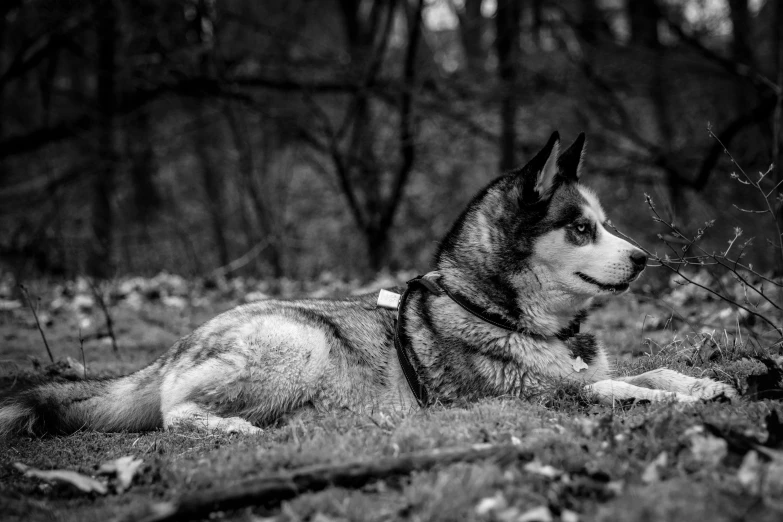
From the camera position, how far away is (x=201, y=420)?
13.9 ft

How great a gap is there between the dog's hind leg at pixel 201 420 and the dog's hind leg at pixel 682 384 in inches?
99.0

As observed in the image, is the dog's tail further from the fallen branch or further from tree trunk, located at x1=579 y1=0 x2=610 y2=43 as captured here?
tree trunk, located at x1=579 y1=0 x2=610 y2=43

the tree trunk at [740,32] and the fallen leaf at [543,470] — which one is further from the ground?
the tree trunk at [740,32]

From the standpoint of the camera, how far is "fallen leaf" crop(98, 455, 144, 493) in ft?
10.5

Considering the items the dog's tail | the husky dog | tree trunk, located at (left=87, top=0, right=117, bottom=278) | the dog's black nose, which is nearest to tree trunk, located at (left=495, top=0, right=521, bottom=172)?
tree trunk, located at (left=87, top=0, right=117, bottom=278)

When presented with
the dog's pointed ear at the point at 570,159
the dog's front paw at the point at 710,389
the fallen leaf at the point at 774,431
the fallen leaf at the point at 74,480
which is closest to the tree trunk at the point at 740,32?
the dog's pointed ear at the point at 570,159

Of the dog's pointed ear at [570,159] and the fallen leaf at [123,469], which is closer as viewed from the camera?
the fallen leaf at [123,469]

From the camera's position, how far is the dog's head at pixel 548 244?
4477 millimetres

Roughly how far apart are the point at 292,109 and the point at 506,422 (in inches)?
489

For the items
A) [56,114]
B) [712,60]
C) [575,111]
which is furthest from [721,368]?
[56,114]

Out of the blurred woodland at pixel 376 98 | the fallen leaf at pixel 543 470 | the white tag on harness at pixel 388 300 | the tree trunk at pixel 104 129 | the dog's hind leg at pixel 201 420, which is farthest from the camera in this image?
the tree trunk at pixel 104 129

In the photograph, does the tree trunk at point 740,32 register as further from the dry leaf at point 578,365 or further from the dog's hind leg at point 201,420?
the dog's hind leg at point 201,420

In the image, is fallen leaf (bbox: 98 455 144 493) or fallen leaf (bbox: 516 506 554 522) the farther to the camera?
fallen leaf (bbox: 98 455 144 493)

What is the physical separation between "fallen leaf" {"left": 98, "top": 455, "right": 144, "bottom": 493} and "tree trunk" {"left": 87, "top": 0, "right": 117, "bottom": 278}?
1016 cm
